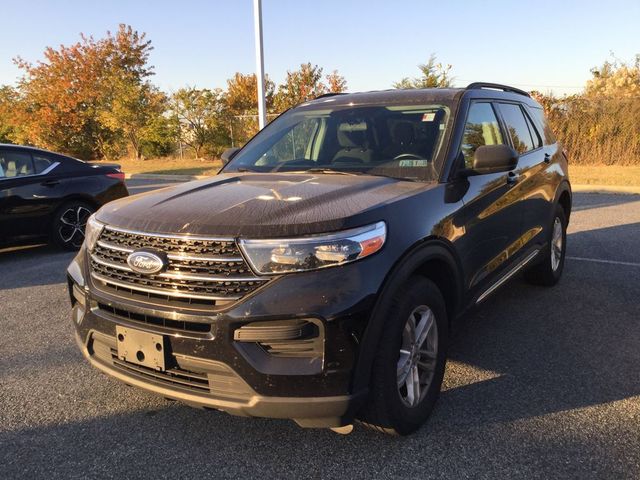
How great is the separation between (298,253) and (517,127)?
302 centimetres

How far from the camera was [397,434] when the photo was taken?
8.38 ft

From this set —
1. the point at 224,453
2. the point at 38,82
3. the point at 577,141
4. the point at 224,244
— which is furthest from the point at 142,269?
the point at 38,82

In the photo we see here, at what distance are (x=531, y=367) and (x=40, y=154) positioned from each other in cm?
660

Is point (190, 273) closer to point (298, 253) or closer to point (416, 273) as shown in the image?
point (298, 253)

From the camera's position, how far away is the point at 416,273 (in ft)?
8.80

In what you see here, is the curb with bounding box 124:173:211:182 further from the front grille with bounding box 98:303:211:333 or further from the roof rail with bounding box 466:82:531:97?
the front grille with bounding box 98:303:211:333

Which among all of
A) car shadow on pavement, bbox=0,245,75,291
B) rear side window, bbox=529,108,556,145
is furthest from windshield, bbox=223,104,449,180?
car shadow on pavement, bbox=0,245,75,291

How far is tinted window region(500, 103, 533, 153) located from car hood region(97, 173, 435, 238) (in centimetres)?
170

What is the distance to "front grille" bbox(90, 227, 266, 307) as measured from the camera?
7.31 feet

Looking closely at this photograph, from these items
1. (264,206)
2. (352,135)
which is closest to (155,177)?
(352,135)

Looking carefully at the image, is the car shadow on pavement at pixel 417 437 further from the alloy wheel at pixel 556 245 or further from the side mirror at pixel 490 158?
the alloy wheel at pixel 556 245

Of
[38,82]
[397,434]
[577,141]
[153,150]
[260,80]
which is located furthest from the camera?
[38,82]

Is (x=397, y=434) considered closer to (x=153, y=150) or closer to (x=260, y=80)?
(x=260, y=80)

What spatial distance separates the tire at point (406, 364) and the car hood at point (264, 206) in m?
0.45
